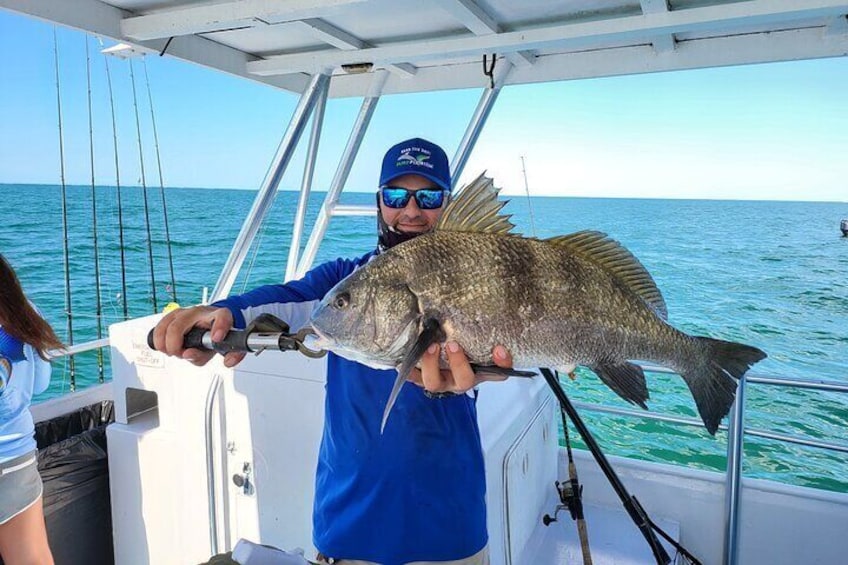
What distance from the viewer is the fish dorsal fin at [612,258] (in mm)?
1486

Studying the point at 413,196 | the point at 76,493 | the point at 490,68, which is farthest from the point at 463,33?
the point at 76,493

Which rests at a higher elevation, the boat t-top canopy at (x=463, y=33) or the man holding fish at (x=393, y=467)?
the boat t-top canopy at (x=463, y=33)

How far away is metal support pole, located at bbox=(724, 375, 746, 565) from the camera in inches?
102

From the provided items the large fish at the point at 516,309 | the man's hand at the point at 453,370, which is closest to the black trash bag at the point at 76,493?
the large fish at the point at 516,309

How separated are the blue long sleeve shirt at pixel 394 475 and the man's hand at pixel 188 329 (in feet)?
0.51

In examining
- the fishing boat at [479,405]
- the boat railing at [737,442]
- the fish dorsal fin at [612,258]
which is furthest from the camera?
the boat railing at [737,442]

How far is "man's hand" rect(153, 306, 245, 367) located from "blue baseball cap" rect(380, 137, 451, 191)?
734mm

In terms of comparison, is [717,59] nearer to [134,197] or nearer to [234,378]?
[234,378]

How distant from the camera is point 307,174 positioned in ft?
13.8

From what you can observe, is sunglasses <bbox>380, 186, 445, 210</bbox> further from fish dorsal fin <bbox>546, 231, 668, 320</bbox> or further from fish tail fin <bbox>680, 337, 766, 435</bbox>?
fish tail fin <bbox>680, 337, 766, 435</bbox>

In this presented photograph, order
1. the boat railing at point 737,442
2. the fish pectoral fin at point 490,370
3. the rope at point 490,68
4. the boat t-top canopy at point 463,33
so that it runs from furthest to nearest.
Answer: the rope at point 490,68
the boat railing at point 737,442
the boat t-top canopy at point 463,33
the fish pectoral fin at point 490,370

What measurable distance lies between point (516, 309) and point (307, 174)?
313cm

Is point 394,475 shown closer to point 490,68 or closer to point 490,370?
point 490,370

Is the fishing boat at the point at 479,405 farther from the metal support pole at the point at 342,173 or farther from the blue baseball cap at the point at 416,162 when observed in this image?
the blue baseball cap at the point at 416,162
